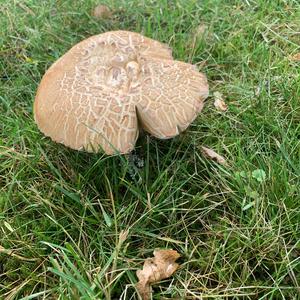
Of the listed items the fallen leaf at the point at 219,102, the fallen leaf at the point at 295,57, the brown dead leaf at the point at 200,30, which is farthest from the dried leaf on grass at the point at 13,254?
the fallen leaf at the point at 295,57

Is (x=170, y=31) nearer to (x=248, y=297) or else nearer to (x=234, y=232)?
(x=234, y=232)

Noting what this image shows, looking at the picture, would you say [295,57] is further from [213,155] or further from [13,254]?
[13,254]

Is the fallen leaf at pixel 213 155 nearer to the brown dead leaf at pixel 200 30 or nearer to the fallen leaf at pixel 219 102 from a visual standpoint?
the fallen leaf at pixel 219 102

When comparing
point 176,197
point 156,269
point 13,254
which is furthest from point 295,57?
point 13,254

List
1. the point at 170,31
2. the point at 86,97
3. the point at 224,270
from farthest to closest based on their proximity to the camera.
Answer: the point at 170,31
the point at 86,97
the point at 224,270

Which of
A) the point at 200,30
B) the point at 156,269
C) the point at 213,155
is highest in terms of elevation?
the point at 200,30

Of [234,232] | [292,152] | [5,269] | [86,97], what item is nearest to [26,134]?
[86,97]

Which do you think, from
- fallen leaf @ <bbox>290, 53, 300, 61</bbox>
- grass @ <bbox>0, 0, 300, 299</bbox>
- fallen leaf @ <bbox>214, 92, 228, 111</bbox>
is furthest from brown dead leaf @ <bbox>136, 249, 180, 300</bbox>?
fallen leaf @ <bbox>290, 53, 300, 61</bbox>
